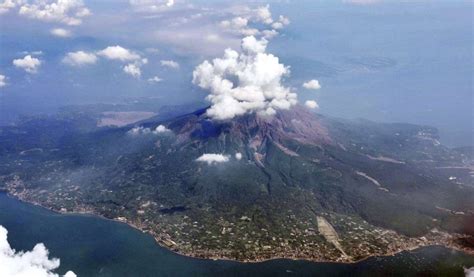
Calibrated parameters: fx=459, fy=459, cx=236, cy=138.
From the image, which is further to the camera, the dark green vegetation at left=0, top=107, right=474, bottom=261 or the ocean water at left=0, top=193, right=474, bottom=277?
the dark green vegetation at left=0, top=107, right=474, bottom=261

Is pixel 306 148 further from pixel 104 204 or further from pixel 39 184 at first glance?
pixel 39 184

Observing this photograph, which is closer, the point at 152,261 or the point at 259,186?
the point at 152,261

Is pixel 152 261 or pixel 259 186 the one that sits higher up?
pixel 259 186

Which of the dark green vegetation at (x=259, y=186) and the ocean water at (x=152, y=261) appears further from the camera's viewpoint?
the dark green vegetation at (x=259, y=186)
